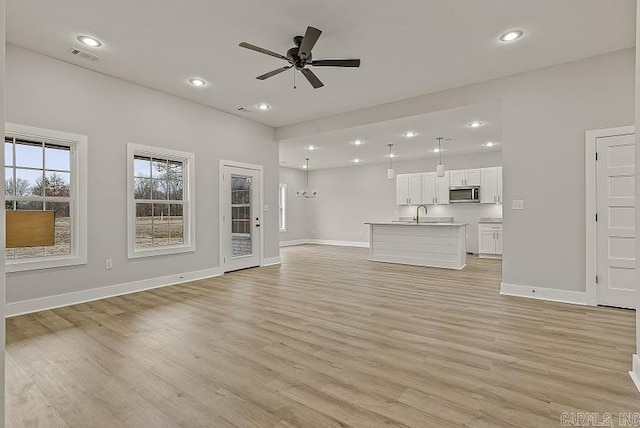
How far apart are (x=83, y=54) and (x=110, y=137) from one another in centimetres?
105

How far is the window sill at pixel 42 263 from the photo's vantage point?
3518mm

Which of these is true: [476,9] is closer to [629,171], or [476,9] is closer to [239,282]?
[629,171]

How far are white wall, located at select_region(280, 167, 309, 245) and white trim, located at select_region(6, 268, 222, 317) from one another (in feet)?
19.5

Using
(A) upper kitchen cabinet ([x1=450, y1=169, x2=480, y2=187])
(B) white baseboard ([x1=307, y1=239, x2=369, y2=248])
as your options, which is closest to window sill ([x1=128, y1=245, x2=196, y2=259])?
(B) white baseboard ([x1=307, y1=239, x2=369, y2=248])

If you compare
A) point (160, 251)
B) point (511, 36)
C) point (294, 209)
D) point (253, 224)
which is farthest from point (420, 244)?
point (294, 209)

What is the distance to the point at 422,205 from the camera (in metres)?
9.55

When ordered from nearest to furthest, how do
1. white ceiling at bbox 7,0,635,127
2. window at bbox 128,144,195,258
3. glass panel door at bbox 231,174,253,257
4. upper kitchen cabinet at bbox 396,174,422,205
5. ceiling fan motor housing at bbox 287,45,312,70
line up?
1. white ceiling at bbox 7,0,635,127
2. ceiling fan motor housing at bbox 287,45,312,70
3. window at bbox 128,144,195,258
4. glass panel door at bbox 231,174,253,257
5. upper kitchen cabinet at bbox 396,174,422,205

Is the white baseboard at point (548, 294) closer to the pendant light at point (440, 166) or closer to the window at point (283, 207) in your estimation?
the pendant light at point (440, 166)

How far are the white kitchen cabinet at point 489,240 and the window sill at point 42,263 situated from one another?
8354 mm

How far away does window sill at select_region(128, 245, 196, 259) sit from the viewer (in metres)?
4.59

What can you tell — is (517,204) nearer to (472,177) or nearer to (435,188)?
(472,177)

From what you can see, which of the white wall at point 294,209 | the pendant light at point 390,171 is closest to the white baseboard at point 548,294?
the pendant light at point 390,171

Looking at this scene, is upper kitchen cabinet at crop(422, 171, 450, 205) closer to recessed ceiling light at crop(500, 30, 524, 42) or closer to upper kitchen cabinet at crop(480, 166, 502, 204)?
upper kitchen cabinet at crop(480, 166, 502, 204)

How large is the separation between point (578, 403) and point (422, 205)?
8.00 m
